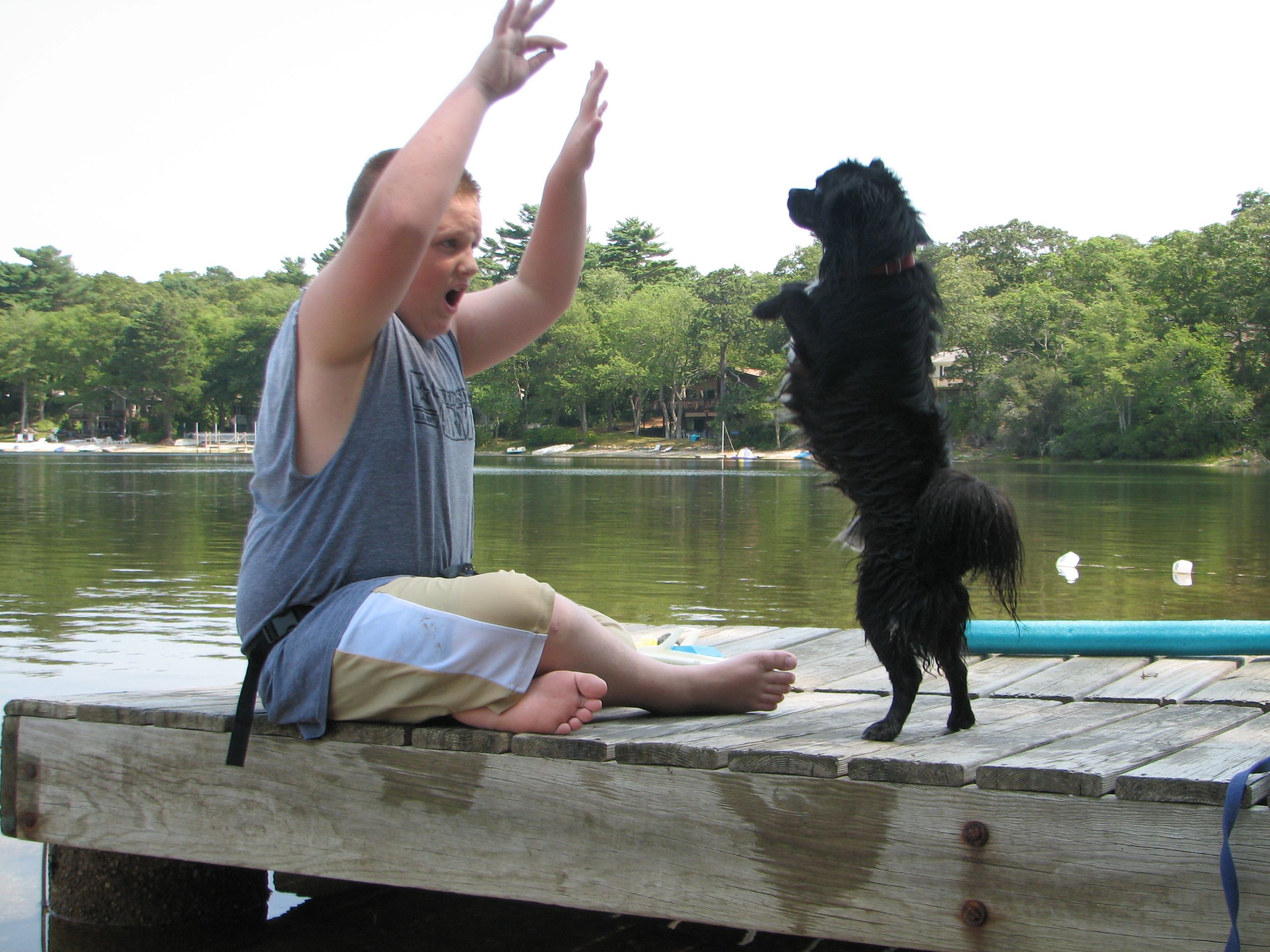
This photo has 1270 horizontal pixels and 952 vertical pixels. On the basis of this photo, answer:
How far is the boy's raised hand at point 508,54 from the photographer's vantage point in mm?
2328

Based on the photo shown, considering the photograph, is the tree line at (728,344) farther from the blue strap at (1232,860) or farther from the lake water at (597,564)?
the blue strap at (1232,860)

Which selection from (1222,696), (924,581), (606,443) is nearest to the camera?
(924,581)

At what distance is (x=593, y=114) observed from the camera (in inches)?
113

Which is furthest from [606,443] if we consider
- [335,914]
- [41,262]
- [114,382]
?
[335,914]

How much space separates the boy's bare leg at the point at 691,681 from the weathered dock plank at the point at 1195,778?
37.0 inches

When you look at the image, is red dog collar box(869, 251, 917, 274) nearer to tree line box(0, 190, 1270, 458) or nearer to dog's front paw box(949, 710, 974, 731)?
dog's front paw box(949, 710, 974, 731)

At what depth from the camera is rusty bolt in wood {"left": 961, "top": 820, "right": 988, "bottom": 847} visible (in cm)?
214

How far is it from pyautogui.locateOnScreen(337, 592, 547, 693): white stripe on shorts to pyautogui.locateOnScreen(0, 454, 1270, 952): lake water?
181 centimetres

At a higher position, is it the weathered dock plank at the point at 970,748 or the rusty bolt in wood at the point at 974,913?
the weathered dock plank at the point at 970,748

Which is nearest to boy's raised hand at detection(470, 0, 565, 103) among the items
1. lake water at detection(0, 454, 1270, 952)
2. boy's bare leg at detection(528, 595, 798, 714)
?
boy's bare leg at detection(528, 595, 798, 714)

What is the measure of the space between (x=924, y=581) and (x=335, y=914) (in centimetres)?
233

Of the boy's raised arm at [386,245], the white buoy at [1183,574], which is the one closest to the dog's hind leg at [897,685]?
the boy's raised arm at [386,245]

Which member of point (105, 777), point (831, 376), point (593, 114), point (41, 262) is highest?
point (41, 262)

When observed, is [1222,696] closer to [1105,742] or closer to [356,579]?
[1105,742]
